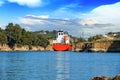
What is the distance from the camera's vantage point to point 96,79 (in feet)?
107

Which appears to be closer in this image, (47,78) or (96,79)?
(96,79)

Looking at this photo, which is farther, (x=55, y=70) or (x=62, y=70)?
(x=62, y=70)

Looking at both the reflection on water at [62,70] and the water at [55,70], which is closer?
the reflection on water at [62,70]

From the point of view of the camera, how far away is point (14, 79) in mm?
50750

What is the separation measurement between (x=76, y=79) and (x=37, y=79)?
5.11 meters

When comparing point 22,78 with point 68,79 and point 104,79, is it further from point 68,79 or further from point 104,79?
point 104,79

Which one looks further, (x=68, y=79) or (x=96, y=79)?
(x=68, y=79)

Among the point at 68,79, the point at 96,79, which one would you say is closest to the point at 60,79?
the point at 68,79

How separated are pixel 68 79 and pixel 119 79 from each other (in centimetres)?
2010

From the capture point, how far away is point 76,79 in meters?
50.2

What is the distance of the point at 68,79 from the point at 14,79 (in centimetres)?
716

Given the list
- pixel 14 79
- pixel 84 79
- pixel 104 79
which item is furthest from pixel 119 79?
pixel 14 79

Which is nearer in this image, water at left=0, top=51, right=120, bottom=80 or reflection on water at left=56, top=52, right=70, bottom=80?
reflection on water at left=56, top=52, right=70, bottom=80

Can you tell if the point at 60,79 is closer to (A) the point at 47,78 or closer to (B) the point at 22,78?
(A) the point at 47,78
